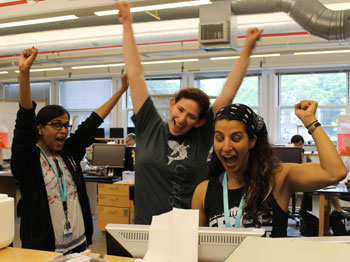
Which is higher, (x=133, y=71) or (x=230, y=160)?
(x=133, y=71)

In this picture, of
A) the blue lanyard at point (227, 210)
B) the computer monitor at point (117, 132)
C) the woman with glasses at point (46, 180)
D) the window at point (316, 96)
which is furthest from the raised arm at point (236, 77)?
the computer monitor at point (117, 132)

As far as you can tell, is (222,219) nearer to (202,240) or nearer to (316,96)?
(202,240)

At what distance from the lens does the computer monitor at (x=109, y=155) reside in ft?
17.8

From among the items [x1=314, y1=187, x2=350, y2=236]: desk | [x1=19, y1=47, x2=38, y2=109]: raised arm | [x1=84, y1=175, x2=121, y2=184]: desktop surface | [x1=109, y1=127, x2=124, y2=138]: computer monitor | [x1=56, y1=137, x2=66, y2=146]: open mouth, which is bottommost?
[x1=314, y1=187, x2=350, y2=236]: desk

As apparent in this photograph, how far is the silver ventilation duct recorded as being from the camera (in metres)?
3.96

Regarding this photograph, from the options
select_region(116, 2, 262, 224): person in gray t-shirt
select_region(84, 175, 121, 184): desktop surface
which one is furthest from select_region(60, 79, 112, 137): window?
select_region(116, 2, 262, 224): person in gray t-shirt

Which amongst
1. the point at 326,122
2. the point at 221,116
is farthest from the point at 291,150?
the point at 326,122

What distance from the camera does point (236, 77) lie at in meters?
1.72

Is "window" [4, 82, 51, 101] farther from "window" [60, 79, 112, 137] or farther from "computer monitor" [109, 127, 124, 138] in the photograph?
"computer monitor" [109, 127, 124, 138]

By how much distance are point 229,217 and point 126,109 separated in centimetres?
1079

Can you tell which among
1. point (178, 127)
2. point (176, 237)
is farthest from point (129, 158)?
point (176, 237)

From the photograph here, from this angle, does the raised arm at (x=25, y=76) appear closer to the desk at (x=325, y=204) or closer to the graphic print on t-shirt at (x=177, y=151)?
the graphic print on t-shirt at (x=177, y=151)

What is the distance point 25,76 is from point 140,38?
662cm

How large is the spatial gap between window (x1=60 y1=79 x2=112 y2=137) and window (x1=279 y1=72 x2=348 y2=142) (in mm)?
5422
